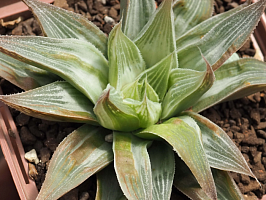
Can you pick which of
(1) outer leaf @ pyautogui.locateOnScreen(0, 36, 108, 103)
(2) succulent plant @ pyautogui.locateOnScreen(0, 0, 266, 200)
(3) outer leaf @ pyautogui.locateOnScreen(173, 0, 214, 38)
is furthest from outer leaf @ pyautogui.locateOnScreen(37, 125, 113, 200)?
(3) outer leaf @ pyautogui.locateOnScreen(173, 0, 214, 38)

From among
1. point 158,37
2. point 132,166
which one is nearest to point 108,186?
point 132,166

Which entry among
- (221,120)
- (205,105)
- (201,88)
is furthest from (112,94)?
(221,120)

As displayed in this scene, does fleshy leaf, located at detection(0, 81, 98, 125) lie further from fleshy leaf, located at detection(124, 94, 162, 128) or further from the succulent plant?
fleshy leaf, located at detection(124, 94, 162, 128)

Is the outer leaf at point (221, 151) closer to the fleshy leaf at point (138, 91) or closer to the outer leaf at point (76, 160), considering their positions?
the fleshy leaf at point (138, 91)

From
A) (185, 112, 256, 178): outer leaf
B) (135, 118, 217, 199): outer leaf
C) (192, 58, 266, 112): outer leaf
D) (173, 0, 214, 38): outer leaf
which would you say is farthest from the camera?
(173, 0, 214, 38): outer leaf

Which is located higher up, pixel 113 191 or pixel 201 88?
pixel 201 88

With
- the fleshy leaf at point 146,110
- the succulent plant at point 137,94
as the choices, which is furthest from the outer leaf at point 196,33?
the fleshy leaf at point 146,110

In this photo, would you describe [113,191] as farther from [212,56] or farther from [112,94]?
[212,56]
